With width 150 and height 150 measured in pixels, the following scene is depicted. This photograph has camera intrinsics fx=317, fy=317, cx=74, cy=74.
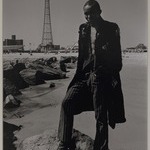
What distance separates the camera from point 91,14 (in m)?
2.18

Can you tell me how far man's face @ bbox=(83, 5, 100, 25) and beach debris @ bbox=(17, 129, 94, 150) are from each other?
0.76 m

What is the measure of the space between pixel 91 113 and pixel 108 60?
0.38 meters

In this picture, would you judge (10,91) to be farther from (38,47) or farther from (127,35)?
(127,35)

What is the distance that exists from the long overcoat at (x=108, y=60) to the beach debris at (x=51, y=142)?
0.21 meters

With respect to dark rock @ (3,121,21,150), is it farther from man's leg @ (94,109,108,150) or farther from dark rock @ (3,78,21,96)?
man's leg @ (94,109,108,150)

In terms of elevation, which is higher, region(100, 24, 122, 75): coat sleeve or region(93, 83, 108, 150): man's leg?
region(100, 24, 122, 75): coat sleeve

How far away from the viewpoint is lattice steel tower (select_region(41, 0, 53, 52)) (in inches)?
87.2

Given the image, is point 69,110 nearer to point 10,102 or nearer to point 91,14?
point 10,102

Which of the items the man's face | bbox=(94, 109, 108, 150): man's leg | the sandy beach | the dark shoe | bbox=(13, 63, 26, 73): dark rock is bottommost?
the dark shoe

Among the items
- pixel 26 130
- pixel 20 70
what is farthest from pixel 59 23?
pixel 26 130

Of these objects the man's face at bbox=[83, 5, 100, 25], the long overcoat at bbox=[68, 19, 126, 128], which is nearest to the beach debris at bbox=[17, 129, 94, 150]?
the long overcoat at bbox=[68, 19, 126, 128]

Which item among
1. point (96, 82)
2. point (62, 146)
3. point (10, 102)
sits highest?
point (96, 82)

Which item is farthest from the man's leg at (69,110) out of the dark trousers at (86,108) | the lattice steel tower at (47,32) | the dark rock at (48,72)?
the lattice steel tower at (47,32)

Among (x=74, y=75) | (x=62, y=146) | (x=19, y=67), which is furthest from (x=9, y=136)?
(x=74, y=75)
